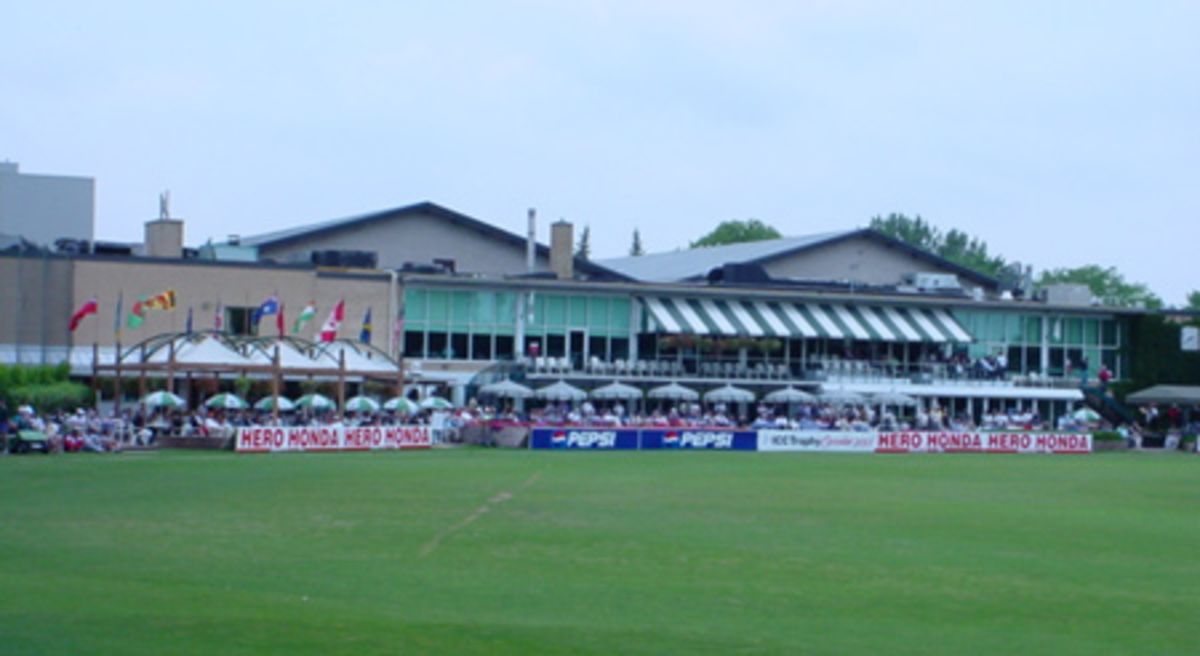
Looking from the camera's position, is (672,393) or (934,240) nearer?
(672,393)

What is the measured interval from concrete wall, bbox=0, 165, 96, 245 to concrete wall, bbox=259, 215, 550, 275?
970 centimetres

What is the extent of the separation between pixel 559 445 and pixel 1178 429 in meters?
39.0

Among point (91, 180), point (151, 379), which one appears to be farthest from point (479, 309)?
point (91, 180)

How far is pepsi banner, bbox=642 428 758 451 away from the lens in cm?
6569

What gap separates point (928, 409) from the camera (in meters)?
89.8

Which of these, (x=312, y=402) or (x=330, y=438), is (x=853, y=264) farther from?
(x=330, y=438)

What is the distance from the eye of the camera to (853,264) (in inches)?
4023

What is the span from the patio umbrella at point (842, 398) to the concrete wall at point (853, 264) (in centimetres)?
1772

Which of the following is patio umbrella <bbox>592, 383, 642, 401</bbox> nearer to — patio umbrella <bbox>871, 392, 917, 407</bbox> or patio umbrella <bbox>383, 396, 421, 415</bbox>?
patio umbrella <bbox>871, 392, 917, 407</bbox>

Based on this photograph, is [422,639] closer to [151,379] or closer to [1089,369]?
[151,379]

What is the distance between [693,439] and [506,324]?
1885 cm

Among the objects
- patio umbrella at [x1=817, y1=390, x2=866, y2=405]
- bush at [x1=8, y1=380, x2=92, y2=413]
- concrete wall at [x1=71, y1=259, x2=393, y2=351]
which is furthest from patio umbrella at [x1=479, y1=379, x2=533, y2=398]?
bush at [x1=8, y1=380, x2=92, y2=413]

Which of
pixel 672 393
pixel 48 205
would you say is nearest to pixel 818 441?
pixel 672 393

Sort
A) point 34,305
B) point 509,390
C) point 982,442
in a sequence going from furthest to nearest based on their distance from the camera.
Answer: point 982,442
point 509,390
point 34,305
